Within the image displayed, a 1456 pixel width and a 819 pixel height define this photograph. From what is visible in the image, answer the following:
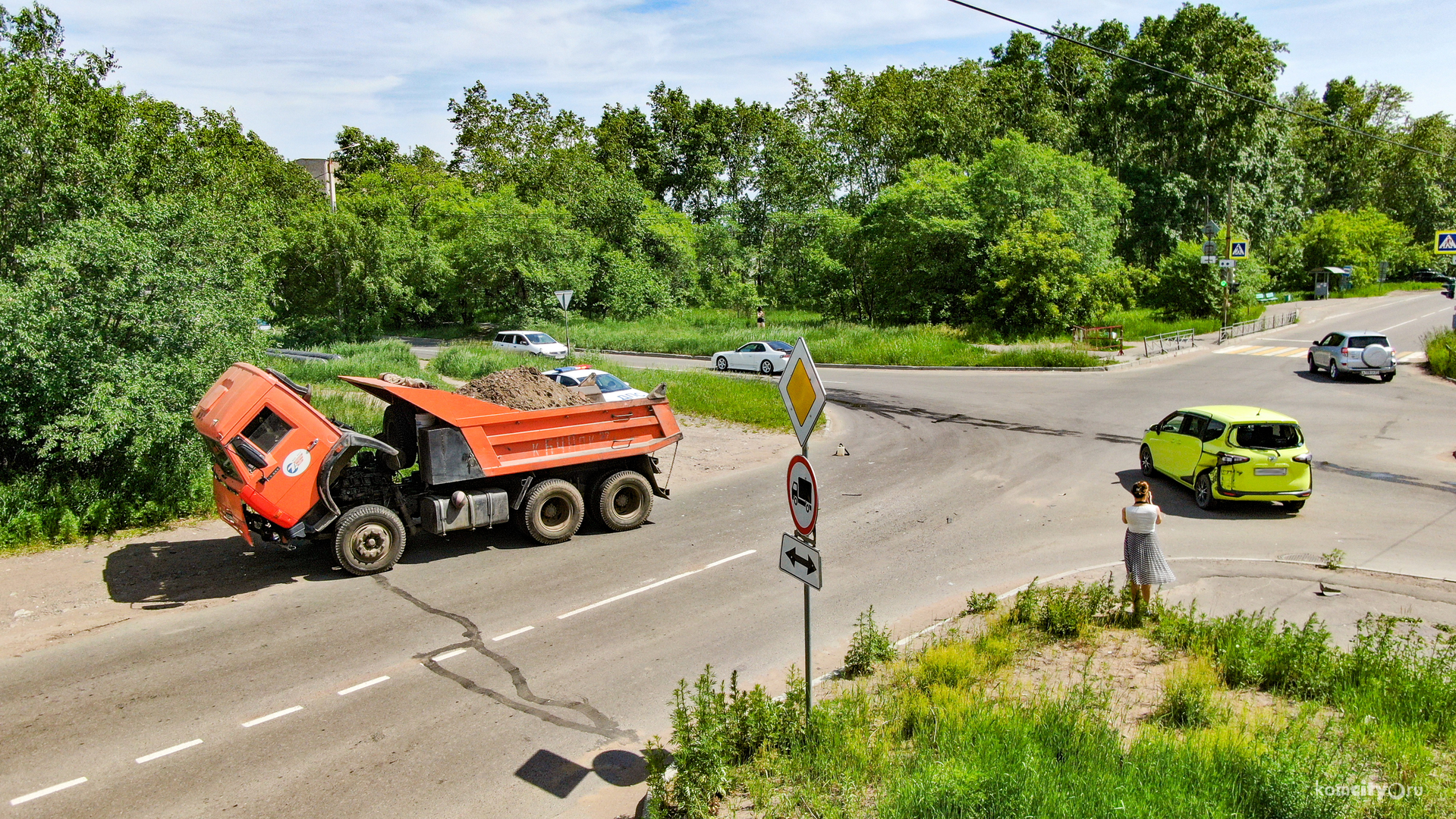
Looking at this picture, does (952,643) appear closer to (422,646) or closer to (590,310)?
(422,646)

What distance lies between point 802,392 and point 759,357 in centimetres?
2618

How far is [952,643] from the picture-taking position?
8281mm

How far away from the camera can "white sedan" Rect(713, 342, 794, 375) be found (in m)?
32.3

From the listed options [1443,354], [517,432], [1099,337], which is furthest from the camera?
[1099,337]

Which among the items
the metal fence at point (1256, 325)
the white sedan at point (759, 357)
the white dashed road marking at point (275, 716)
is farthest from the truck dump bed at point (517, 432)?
the metal fence at point (1256, 325)

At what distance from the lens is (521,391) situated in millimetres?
12641

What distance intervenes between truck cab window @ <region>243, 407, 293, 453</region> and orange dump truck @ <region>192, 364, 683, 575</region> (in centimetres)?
1

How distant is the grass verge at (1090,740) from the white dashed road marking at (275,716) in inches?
138

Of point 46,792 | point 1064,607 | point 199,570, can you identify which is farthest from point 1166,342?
point 46,792

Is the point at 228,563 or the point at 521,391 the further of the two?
the point at 521,391

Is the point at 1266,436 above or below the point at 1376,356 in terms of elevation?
below

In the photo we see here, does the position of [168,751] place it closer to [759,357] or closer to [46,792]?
[46,792]

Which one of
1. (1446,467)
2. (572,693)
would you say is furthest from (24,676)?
(1446,467)

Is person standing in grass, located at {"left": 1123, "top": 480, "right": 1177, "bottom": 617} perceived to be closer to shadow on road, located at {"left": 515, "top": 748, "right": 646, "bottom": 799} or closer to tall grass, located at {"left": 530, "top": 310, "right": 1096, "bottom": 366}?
shadow on road, located at {"left": 515, "top": 748, "right": 646, "bottom": 799}
